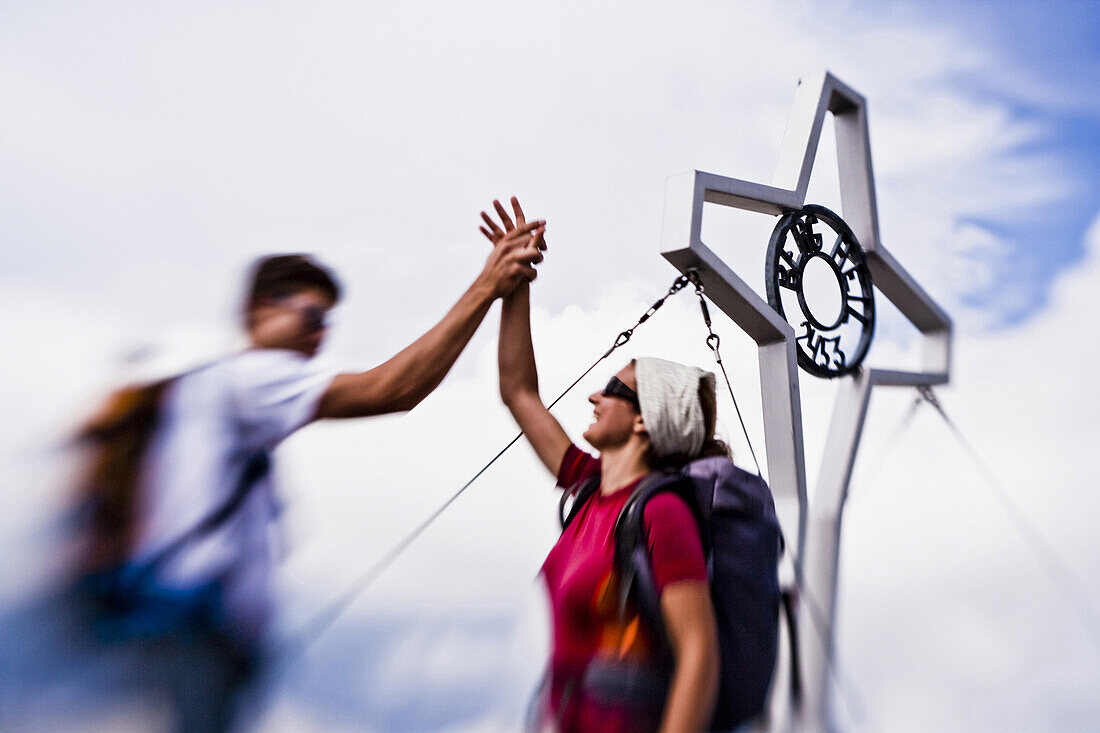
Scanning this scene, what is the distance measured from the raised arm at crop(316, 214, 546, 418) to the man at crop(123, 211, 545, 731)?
0.16ft

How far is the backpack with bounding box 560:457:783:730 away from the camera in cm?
200

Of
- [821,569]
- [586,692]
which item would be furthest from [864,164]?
[586,692]

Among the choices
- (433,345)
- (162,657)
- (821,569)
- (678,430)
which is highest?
(433,345)

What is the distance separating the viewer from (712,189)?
273cm

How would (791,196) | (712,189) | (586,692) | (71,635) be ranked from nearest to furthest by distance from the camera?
(71,635)
(586,692)
(712,189)
(791,196)

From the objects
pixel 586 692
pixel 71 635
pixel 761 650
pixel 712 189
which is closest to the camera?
pixel 71 635

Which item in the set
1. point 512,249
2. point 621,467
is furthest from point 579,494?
point 512,249

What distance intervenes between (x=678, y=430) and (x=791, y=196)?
1104mm

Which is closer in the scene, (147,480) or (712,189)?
(147,480)

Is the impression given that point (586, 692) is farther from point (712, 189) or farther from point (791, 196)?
point (791, 196)

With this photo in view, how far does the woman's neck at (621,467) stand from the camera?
222 cm

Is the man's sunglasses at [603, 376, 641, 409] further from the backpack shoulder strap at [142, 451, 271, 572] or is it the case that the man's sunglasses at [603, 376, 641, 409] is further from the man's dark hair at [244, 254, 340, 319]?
the backpack shoulder strap at [142, 451, 271, 572]

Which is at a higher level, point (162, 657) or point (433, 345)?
point (433, 345)

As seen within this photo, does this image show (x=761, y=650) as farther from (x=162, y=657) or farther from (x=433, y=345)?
(x=162, y=657)
